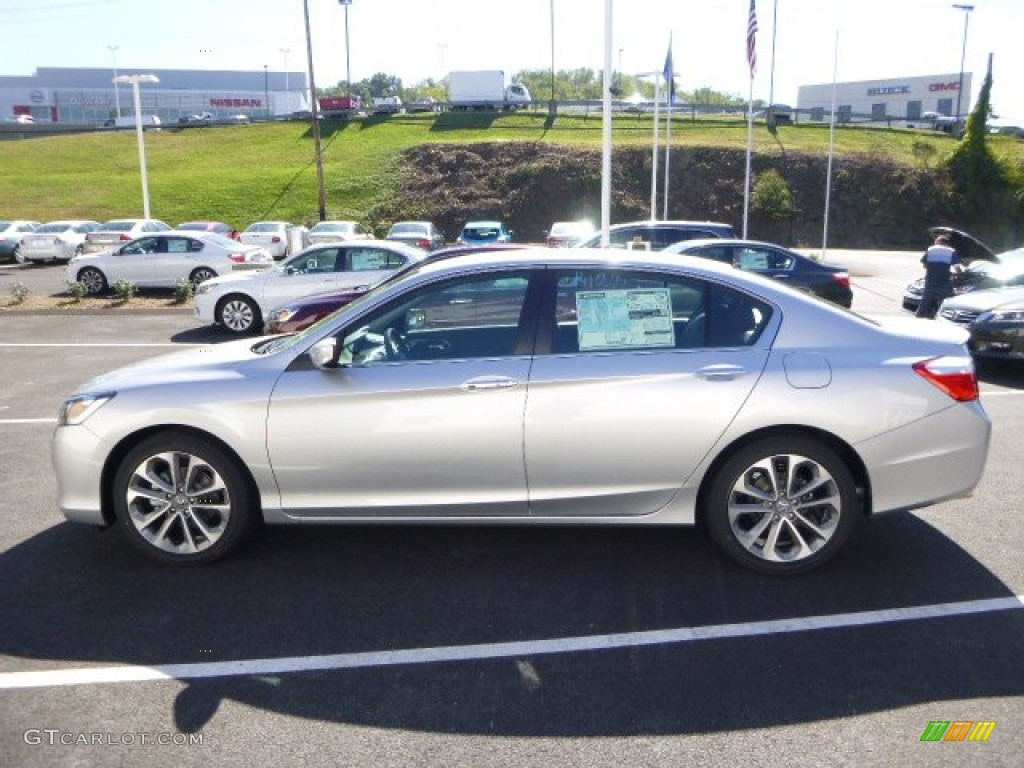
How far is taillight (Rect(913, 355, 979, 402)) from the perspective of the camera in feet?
14.8

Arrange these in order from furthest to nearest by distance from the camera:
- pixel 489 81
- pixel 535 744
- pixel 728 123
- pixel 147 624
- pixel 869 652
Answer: pixel 489 81 → pixel 728 123 → pixel 147 624 → pixel 869 652 → pixel 535 744

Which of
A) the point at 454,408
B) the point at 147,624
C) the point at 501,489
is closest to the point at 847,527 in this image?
the point at 501,489

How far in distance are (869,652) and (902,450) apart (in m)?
1.13

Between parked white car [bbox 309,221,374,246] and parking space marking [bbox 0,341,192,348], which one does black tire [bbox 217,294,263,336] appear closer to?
parking space marking [bbox 0,341,192,348]

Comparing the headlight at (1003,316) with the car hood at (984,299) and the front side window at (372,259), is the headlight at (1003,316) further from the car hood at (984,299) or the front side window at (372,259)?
the front side window at (372,259)

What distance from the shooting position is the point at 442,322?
4734 millimetres

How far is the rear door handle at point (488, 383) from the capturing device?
4441 mm

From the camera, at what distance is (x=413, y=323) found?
473 cm

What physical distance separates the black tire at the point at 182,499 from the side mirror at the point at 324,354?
0.69m

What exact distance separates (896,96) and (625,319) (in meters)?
97.9

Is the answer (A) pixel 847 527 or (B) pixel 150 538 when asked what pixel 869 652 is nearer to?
(A) pixel 847 527

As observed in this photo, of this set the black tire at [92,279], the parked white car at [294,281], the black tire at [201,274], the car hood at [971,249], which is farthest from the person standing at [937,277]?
the black tire at [92,279]

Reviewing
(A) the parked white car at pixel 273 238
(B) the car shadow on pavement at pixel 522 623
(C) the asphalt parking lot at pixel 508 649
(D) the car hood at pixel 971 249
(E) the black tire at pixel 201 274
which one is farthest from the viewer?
(A) the parked white car at pixel 273 238

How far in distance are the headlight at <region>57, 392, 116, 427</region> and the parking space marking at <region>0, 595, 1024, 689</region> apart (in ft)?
4.65
